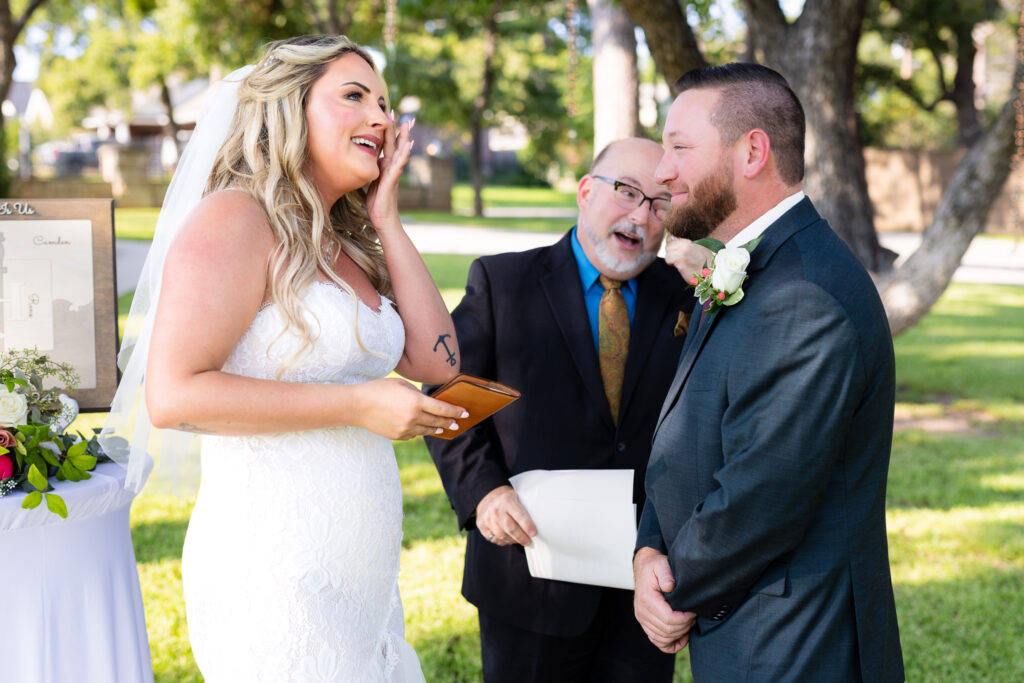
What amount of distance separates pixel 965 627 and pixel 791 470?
377 centimetres

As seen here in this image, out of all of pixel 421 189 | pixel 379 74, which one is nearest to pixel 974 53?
pixel 421 189

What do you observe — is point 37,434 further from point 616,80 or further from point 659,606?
point 616,80

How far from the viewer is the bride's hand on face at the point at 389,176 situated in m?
2.70

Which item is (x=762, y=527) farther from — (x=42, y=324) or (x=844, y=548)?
(x=42, y=324)

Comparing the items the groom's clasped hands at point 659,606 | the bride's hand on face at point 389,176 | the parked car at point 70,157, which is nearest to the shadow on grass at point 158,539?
the bride's hand on face at point 389,176

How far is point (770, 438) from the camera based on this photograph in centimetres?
213

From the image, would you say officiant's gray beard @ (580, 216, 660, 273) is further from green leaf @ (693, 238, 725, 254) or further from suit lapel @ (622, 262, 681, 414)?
green leaf @ (693, 238, 725, 254)

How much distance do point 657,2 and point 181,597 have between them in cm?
535

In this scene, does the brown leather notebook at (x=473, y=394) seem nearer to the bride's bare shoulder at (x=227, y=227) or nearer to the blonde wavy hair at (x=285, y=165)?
the blonde wavy hair at (x=285, y=165)

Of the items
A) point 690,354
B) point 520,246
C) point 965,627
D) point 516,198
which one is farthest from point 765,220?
point 516,198

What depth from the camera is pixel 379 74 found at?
266cm

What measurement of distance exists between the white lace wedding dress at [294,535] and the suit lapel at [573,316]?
0.79m

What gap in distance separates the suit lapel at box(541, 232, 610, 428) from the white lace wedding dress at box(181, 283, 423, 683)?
79 centimetres

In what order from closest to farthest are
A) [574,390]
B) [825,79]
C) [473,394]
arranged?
[473,394] < [574,390] < [825,79]
